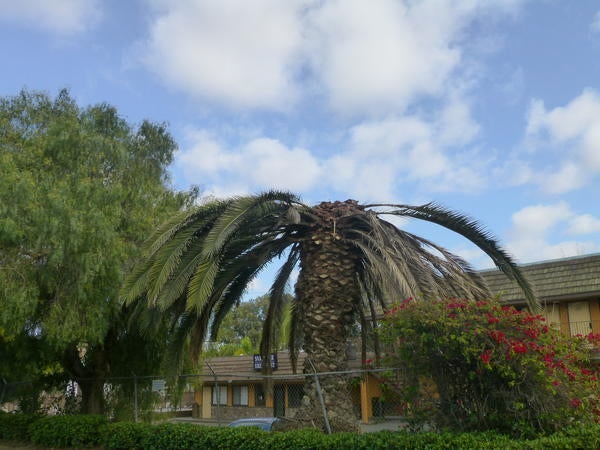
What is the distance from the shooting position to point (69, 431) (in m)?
15.6

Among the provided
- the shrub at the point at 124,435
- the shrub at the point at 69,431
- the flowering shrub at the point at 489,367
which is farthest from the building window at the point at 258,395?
the flowering shrub at the point at 489,367

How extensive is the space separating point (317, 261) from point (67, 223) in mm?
5530

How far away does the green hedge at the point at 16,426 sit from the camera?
17.2 metres

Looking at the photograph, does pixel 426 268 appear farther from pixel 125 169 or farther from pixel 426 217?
pixel 125 169

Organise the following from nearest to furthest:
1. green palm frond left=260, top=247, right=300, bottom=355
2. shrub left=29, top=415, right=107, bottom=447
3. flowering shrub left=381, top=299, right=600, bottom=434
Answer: flowering shrub left=381, top=299, right=600, bottom=434 < green palm frond left=260, top=247, right=300, bottom=355 < shrub left=29, top=415, right=107, bottom=447

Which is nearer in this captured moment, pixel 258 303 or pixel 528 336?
pixel 528 336

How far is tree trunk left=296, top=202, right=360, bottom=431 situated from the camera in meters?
12.6

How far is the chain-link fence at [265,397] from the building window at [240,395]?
189cm

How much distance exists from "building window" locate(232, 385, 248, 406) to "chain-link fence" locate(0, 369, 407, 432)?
189 centimetres

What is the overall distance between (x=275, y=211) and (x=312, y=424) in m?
4.36

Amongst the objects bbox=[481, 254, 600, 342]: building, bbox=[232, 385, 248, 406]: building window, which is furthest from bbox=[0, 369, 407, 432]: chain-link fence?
bbox=[481, 254, 600, 342]: building

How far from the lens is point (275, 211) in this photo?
1349 cm

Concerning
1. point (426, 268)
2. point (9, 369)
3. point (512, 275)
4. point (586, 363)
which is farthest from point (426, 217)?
point (9, 369)

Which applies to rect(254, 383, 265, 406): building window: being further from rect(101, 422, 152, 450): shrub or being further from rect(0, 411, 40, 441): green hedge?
rect(101, 422, 152, 450): shrub
